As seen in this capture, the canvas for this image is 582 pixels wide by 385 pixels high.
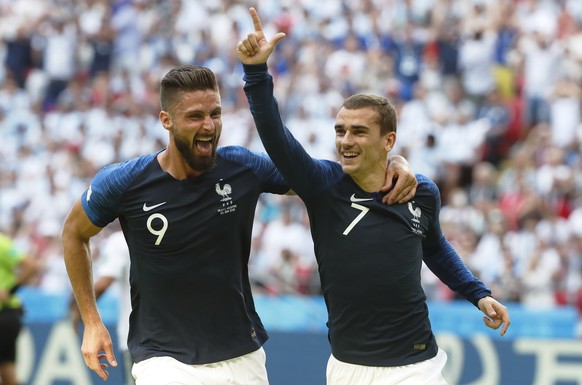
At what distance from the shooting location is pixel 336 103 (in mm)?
17250

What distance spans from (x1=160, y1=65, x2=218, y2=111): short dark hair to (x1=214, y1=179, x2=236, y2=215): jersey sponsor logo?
1.65ft

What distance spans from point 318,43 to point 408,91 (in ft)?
6.43

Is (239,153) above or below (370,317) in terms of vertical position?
above

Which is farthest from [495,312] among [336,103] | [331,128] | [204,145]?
[336,103]

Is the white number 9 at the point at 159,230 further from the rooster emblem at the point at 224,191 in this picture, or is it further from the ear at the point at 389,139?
the ear at the point at 389,139

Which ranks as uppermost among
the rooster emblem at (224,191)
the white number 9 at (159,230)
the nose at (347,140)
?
the nose at (347,140)

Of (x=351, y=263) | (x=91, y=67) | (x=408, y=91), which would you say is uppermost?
(x=91, y=67)

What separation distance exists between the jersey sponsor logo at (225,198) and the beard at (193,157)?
0.13 m

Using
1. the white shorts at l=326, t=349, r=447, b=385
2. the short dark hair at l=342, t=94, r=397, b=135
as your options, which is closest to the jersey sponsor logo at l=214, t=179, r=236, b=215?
the short dark hair at l=342, t=94, r=397, b=135

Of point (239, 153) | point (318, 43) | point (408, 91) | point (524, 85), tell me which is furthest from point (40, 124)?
point (239, 153)

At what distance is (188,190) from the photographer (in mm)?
6250

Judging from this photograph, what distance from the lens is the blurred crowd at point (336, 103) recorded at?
566 inches

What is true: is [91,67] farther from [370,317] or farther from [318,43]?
[370,317]

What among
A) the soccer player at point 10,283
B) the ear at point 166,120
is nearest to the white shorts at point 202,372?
the ear at point 166,120
